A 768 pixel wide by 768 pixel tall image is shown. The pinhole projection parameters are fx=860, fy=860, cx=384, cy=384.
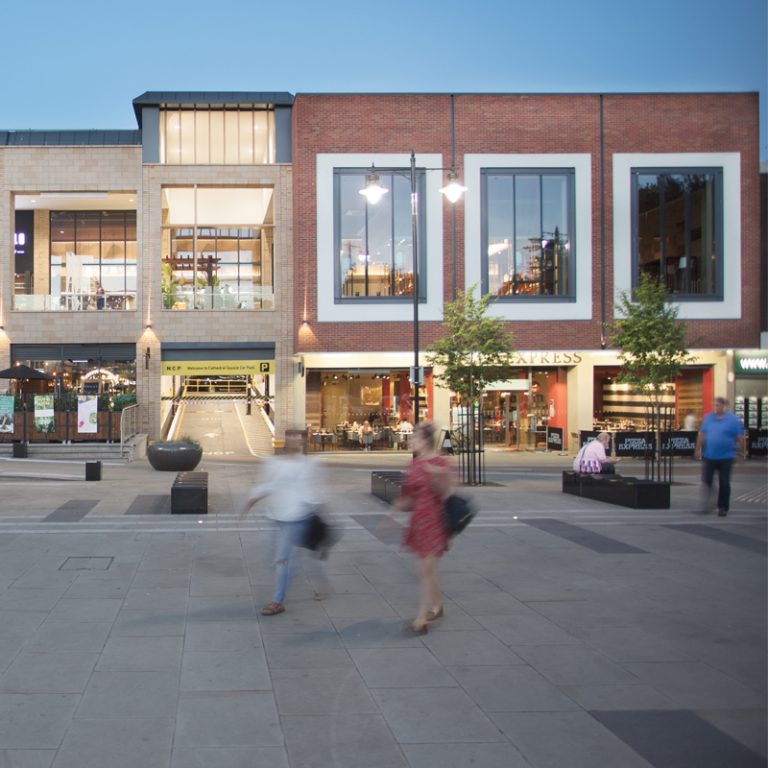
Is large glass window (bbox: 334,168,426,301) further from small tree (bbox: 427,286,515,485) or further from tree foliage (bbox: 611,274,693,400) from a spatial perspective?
tree foliage (bbox: 611,274,693,400)

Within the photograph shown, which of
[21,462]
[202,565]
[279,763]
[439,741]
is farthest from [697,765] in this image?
[21,462]

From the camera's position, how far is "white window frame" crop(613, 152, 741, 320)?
31.7 meters

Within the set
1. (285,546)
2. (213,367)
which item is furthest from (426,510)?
(213,367)

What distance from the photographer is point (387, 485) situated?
16594mm

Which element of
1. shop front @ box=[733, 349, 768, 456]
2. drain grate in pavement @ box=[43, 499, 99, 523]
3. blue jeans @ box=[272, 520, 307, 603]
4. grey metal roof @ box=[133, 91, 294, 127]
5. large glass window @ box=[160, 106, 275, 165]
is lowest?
drain grate in pavement @ box=[43, 499, 99, 523]

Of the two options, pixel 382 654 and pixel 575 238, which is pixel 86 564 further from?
pixel 575 238

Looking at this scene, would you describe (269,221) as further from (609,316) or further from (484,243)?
(609,316)

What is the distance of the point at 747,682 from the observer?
237 inches

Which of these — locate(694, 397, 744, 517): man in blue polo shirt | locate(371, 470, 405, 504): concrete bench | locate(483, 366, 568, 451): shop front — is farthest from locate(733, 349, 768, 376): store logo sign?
locate(694, 397, 744, 517): man in blue polo shirt

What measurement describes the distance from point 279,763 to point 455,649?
7.94 feet

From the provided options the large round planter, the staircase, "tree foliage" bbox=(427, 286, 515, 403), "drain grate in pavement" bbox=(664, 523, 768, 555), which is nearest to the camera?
"drain grate in pavement" bbox=(664, 523, 768, 555)

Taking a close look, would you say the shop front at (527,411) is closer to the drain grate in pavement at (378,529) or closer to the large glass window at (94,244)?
the large glass window at (94,244)

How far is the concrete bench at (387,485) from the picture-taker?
16.0 meters

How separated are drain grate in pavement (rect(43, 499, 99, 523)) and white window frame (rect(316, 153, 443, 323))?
16.0 meters
